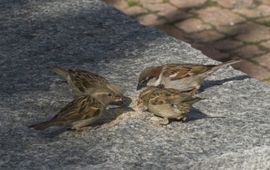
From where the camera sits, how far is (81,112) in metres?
3.81

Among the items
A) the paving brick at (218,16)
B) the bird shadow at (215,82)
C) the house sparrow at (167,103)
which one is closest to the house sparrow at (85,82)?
the house sparrow at (167,103)

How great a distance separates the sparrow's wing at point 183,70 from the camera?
418cm

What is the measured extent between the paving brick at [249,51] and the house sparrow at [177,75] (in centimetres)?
223

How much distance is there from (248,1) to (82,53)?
327 cm

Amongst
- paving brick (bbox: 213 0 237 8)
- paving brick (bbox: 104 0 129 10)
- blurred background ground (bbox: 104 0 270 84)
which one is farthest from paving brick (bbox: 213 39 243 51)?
paving brick (bbox: 104 0 129 10)

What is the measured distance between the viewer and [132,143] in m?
3.72

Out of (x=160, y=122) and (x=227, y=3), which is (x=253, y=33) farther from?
(x=160, y=122)

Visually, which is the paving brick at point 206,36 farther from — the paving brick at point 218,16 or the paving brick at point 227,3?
the paving brick at point 227,3

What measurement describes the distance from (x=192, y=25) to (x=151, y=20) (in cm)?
40

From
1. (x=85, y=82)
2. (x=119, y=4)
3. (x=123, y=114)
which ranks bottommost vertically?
(x=119, y=4)

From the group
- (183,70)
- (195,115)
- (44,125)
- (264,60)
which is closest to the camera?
(44,125)

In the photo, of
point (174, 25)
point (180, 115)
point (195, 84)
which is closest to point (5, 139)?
point (180, 115)

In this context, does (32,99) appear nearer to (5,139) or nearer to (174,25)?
(5,139)

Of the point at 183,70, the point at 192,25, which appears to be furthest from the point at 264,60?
the point at 183,70
